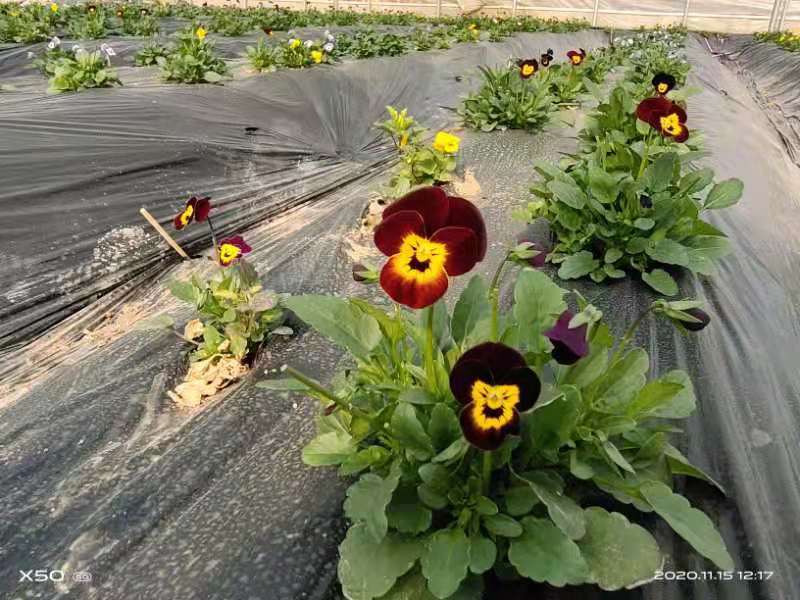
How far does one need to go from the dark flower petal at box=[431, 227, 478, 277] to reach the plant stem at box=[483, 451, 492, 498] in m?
0.34

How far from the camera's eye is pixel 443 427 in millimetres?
1110

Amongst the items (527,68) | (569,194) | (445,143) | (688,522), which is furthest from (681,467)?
(527,68)

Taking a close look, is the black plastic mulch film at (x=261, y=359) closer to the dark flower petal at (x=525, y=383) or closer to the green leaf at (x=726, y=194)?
the green leaf at (x=726, y=194)

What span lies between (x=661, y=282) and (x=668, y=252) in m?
0.12

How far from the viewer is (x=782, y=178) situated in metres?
3.87

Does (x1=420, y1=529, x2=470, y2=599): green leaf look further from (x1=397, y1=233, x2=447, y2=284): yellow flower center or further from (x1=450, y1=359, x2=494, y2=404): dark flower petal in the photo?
(x1=397, y1=233, x2=447, y2=284): yellow flower center

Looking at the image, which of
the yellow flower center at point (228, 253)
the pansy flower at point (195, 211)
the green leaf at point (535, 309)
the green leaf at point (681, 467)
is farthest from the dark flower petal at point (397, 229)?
the pansy flower at point (195, 211)

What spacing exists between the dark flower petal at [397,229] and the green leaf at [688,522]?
0.65m

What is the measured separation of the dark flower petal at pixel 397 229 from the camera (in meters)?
0.97

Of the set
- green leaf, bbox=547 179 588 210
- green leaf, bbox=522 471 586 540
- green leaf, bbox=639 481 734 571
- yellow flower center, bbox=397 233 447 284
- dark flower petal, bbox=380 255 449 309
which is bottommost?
green leaf, bbox=639 481 734 571

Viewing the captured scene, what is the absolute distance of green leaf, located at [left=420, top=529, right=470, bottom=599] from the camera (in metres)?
0.97

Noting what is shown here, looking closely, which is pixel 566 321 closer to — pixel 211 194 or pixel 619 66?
pixel 211 194

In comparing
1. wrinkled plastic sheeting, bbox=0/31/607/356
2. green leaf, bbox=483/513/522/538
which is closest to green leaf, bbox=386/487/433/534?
green leaf, bbox=483/513/522/538

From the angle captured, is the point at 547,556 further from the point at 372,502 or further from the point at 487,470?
the point at 372,502
